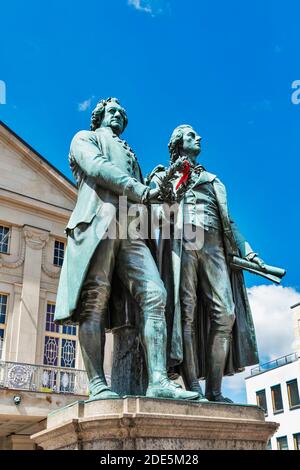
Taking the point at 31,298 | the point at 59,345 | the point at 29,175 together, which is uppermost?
the point at 29,175

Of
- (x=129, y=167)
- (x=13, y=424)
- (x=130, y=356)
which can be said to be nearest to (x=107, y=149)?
(x=129, y=167)

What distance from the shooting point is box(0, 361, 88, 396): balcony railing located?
22.5 m

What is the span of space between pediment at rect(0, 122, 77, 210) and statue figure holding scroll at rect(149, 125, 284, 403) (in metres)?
21.8

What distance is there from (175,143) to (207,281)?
1.43m

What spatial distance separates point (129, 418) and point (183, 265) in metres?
1.72

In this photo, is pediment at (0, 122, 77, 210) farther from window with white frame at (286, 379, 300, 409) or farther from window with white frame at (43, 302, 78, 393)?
window with white frame at (286, 379, 300, 409)

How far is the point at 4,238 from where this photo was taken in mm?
26328

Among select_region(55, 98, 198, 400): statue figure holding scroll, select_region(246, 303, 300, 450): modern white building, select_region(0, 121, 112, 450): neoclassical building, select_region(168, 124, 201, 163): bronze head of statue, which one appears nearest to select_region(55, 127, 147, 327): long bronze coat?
select_region(55, 98, 198, 400): statue figure holding scroll

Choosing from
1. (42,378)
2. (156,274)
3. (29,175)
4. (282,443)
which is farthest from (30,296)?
(282,443)

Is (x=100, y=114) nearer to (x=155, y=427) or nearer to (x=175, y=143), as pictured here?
(x=175, y=143)

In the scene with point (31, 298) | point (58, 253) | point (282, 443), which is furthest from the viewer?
point (282, 443)

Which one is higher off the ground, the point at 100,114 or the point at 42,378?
the point at 42,378

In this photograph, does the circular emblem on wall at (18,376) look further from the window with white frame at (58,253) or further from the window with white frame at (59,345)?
the window with white frame at (58,253)

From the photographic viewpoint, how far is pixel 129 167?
18.6 ft
